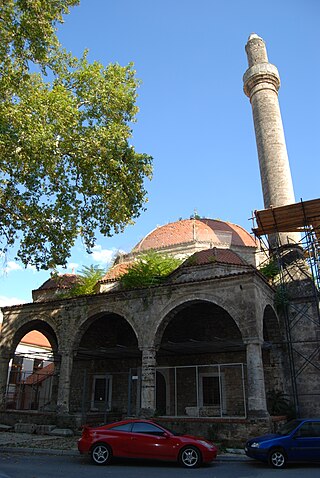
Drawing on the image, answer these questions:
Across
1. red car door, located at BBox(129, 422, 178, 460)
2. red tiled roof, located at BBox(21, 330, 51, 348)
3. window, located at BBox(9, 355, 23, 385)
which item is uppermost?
red tiled roof, located at BBox(21, 330, 51, 348)

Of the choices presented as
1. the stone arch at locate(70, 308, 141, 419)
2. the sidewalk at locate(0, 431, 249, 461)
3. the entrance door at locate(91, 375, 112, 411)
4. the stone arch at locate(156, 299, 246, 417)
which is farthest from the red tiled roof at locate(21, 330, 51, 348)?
the sidewalk at locate(0, 431, 249, 461)

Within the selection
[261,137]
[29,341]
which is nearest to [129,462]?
[261,137]

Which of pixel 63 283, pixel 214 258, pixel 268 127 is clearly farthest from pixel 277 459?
pixel 268 127

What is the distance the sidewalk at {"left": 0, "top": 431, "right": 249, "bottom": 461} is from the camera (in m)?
9.59

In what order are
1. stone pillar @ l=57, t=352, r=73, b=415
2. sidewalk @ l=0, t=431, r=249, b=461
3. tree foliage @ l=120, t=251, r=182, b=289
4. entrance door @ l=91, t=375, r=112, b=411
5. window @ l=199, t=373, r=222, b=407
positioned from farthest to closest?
entrance door @ l=91, t=375, r=112, b=411, window @ l=199, t=373, r=222, b=407, tree foliage @ l=120, t=251, r=182, b=289, stone pillar @ l=57, t=352, r=73, b=415, sidewalk @ l=0, t=431, r=249, b=461

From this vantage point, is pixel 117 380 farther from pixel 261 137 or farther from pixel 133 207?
pixel 261 137

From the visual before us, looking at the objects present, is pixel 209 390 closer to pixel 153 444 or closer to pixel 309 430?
pixel 309 430

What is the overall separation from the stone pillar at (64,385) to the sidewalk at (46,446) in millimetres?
1544

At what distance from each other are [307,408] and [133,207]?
9.26 metres

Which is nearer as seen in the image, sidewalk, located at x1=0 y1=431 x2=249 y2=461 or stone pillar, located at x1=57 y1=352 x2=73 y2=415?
sidewalk, located at x1=0 y1=431 x2=249 y2=461

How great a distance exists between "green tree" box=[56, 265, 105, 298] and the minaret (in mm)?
8606

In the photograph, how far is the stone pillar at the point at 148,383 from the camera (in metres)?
12.4

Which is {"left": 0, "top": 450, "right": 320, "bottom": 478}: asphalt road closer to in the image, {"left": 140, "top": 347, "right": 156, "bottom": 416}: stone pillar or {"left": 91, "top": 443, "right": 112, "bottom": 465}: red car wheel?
{"left": 91, "top": 443, "right": 112, "bottom": 465}: red car wheel

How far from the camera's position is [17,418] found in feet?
48.4
